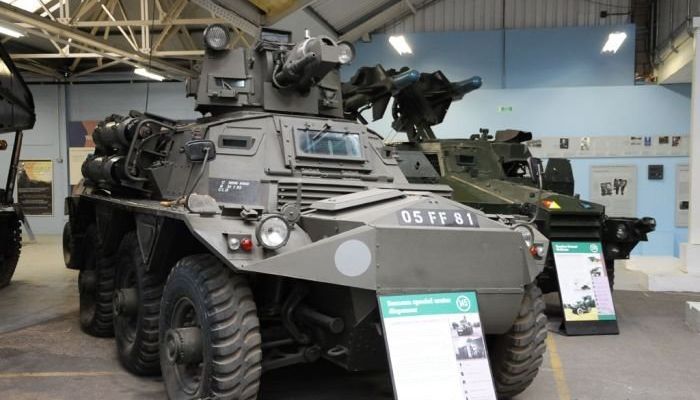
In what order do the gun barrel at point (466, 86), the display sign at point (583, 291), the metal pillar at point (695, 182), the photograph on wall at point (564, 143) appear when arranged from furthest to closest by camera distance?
the photograph on wall at point (564, 143) < the gun barrel at point (466, 86) < the metal pillar at point (695, 182) < the display sign at point (583, 291)

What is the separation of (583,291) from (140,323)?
15.8 feet

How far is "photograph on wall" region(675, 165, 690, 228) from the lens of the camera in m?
13.8

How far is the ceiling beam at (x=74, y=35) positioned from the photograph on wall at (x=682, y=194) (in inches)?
410

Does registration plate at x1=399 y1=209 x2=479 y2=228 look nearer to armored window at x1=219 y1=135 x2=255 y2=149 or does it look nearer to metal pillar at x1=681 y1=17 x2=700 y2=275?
armored window at x1=219 y1=135 x2=255 y2=149

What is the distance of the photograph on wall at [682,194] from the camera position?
1384cm

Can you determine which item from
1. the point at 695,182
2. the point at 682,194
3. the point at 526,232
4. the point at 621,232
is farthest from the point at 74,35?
the point at 682,194

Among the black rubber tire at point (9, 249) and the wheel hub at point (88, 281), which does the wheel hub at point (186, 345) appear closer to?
the wheel hub at point (88, 281)

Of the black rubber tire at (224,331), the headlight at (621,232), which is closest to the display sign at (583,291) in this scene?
the headlight at (621,232)

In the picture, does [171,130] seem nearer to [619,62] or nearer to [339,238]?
[339,238]

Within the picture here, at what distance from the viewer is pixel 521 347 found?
189 inches

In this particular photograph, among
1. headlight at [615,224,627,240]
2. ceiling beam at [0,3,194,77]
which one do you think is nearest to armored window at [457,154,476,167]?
headlight at [615,224,627,240]

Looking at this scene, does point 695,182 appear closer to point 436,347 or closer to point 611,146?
point 611,146

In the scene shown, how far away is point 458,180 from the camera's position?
370 inches

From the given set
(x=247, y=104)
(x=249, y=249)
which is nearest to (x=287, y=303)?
(x=249, y=249)
